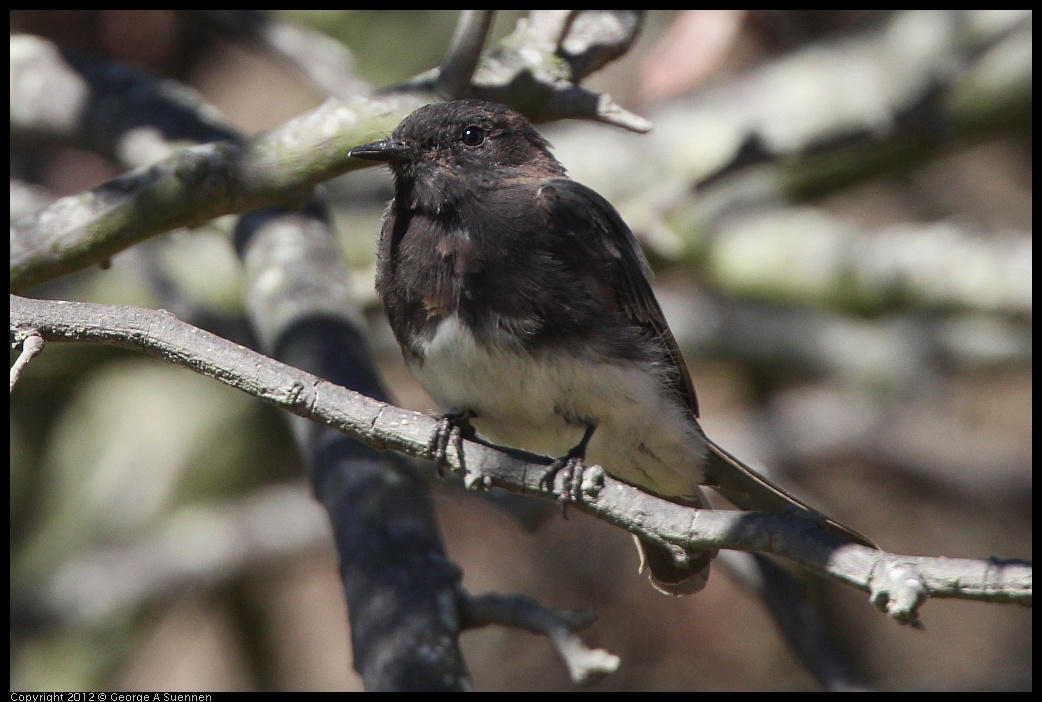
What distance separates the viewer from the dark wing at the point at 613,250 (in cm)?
371

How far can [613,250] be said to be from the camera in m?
3.81

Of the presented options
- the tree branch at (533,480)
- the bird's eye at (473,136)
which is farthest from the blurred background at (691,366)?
the tree branch at (533,480)

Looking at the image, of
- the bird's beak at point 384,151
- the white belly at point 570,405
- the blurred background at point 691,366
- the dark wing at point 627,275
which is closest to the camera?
the bird's beak at point 384,151

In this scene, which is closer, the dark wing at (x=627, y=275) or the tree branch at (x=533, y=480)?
the tree branch at (x=533, y=480)

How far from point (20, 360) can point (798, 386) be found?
19.6 ft

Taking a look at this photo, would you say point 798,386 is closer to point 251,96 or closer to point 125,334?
point 251,96

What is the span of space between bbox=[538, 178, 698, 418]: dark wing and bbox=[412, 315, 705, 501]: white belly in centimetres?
18

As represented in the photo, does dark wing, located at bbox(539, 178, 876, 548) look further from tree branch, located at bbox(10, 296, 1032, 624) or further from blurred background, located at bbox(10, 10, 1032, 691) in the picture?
tree branch, located at bbox(10, 296, 1032, 624)

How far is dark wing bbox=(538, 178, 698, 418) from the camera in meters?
3.71

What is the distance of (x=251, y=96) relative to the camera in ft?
28.3

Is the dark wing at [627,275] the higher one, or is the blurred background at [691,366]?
the dark wing at [627,275]

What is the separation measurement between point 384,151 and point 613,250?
0.85 metres

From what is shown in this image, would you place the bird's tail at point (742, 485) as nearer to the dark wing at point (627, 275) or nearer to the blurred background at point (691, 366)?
the dark wing at point (627, 275)

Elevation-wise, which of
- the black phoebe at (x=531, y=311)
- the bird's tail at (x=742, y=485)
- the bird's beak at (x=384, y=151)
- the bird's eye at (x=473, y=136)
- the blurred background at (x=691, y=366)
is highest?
the bird's beak at (x=384, y=151)
